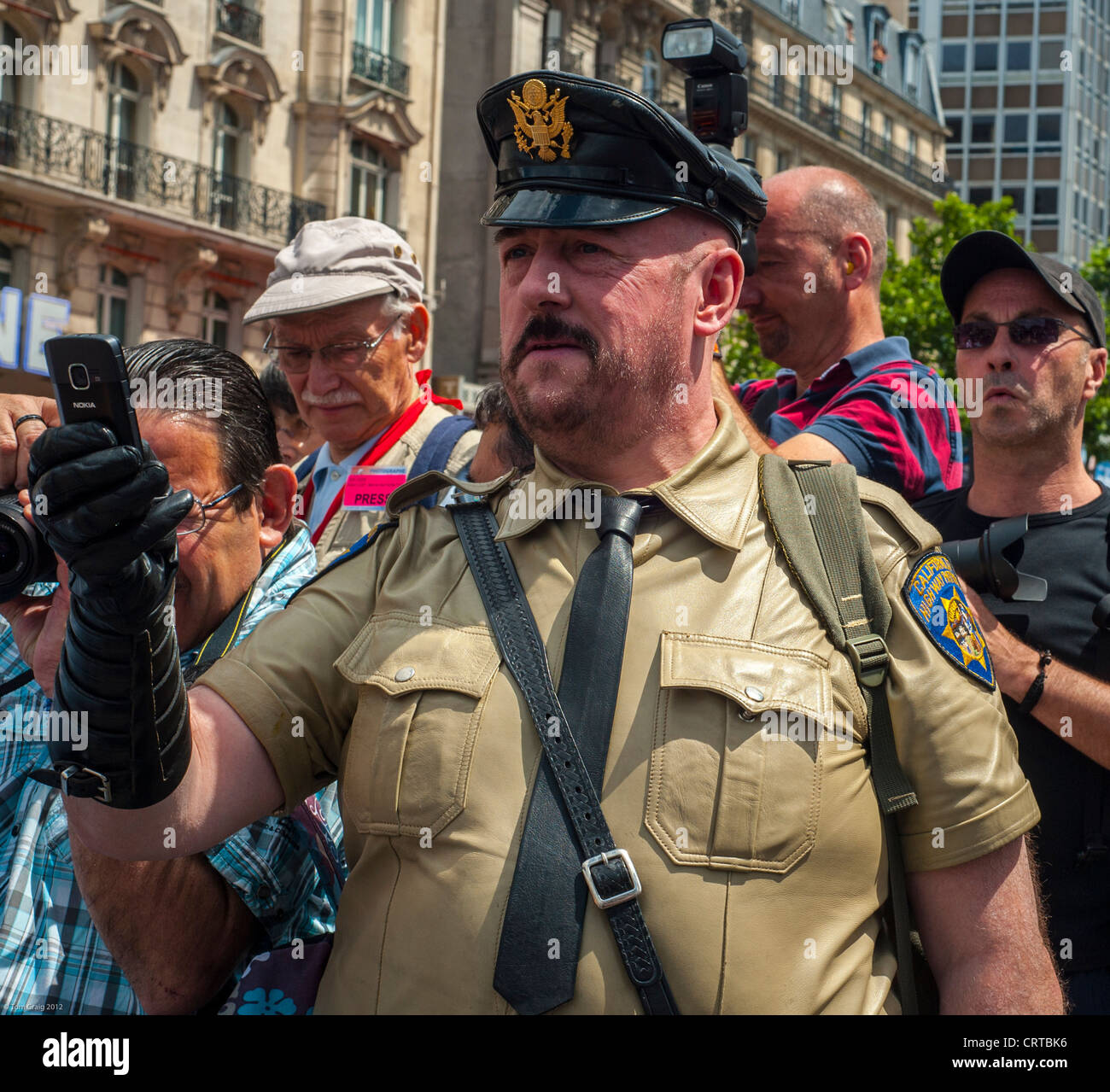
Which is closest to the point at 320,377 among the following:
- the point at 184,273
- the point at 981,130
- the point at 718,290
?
the point at 718,290

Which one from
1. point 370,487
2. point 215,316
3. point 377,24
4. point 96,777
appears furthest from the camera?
point 377,24

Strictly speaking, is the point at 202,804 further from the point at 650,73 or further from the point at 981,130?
the point at 981,130

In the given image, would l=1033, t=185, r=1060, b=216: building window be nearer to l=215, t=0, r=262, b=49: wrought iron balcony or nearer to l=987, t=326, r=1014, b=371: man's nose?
l=215, t=0, r=262, b=49: wrought iron balcony

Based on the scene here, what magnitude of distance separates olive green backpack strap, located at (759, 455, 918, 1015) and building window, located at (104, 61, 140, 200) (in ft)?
68.6

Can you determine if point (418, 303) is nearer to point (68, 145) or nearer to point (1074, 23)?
point (68, 145)

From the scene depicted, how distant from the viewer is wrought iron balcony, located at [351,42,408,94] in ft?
83.5

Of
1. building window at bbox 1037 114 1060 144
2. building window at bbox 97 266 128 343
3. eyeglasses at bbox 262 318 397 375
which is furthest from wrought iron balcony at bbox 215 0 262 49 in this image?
building window at bbox 1037 114 1060 144

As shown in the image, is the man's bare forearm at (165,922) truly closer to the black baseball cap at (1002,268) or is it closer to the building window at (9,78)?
the black baseball cap at (1002,268)

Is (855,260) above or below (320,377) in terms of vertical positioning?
above

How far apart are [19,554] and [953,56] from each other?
2740 inches

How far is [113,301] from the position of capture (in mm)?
22406

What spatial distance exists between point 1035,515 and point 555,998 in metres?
1.99
